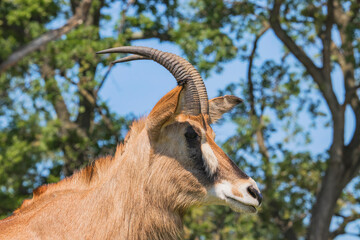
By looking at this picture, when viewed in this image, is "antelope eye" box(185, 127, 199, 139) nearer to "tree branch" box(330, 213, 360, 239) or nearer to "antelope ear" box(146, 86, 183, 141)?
"antelope ear" box(146, 86, 183, 141)

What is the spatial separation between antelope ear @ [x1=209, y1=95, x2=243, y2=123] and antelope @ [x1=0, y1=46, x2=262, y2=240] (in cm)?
95

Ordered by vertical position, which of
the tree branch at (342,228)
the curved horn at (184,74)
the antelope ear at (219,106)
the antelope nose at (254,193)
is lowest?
the antelope nose at (254,193)

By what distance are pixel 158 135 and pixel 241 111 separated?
10.5m

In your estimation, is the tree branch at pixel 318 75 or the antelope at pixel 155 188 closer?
the antelope at pixel 155 188

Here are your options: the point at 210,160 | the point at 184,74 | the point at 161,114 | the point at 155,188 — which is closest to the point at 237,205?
the point at 210,160

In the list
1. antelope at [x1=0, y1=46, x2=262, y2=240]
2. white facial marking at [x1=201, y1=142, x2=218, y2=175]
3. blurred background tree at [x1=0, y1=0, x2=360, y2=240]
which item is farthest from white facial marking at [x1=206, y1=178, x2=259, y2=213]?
blurred background tree at [x1=0, y1=0, x2=360, y2=240]

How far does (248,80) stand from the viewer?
15.5m

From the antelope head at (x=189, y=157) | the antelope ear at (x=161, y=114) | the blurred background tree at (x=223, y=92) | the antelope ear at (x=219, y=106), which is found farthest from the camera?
the blurred background tree at (x=223, y=92)

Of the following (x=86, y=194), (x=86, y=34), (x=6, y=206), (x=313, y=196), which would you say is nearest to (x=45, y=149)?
(x=6, y=206)

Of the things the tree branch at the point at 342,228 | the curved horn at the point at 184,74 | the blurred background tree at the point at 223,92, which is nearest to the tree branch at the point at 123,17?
the blurred background tree at the point at 223,92

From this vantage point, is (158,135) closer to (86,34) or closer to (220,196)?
(220,196)

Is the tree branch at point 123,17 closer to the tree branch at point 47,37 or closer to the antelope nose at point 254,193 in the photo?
the tree branch at point 47,37

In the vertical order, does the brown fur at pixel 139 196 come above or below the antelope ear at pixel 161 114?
below

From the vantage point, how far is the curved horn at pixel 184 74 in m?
4.79
